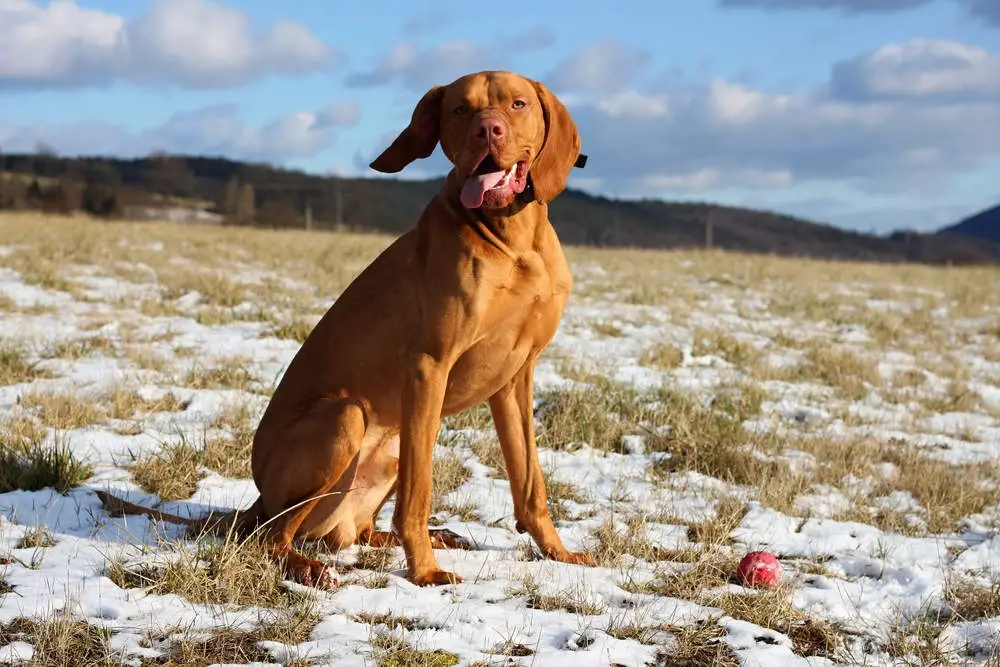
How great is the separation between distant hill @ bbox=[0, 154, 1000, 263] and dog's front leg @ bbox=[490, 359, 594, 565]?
39095 mm

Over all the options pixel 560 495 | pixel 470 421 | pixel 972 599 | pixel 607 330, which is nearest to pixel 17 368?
pixel 470 421

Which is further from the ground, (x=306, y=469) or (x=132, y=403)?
(x=306, y=469)

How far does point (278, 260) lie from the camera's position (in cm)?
1307

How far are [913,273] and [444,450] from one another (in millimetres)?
16820

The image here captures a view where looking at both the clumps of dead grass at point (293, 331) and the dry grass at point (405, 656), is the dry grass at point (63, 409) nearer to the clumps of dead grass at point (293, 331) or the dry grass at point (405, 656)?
the clumps of dead grass at point (293, 331)

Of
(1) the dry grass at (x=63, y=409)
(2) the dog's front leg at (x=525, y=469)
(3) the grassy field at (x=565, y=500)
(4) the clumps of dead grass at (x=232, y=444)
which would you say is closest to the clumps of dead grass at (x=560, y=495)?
(3) the grassy field at (x=565, y=500)

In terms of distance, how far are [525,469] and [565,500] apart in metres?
0.76

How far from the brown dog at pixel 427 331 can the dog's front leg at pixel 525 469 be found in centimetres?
4

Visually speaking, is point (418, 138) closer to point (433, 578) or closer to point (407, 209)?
point (433, 578)

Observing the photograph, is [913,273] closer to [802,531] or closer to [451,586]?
[802,531]

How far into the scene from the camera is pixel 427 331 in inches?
117

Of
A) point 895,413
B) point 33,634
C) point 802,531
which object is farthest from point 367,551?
point 895,413

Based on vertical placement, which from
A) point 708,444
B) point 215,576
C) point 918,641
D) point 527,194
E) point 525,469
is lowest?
point 918,641

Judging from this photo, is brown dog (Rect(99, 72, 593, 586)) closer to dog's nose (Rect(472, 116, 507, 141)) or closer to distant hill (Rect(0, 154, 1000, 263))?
dog's nose (Rect(472, 116, 507, 141))
